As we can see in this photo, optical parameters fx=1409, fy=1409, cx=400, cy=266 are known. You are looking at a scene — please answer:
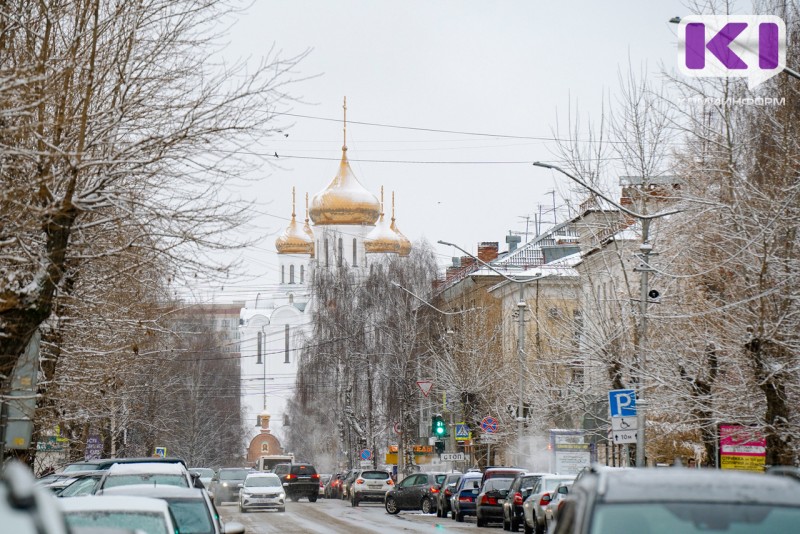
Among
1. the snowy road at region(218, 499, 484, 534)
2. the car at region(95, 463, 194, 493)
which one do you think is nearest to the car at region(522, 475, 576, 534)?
the snowy road at region(218, 499, 484, 534)

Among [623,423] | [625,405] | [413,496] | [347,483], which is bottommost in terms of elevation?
[347,483]

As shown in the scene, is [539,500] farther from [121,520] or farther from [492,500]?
[121,520]

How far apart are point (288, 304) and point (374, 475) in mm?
108093

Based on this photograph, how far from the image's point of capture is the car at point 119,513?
10688 millimetres

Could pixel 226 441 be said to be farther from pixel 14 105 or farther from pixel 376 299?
pixel 14 105

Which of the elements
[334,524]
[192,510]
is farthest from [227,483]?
[192,510]

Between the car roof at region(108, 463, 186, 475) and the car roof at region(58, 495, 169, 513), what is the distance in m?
7.80

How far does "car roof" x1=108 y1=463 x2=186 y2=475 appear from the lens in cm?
1906

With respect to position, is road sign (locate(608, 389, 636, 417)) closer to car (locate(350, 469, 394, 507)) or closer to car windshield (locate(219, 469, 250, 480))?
car (locate(350, 469, 394, 507))

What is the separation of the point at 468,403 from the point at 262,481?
1472 cm

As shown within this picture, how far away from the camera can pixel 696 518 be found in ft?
23.4

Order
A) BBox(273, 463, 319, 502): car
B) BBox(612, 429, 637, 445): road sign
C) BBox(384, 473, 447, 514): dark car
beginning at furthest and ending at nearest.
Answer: BBox(273, 463, 319, 502): car < BBox(384, 473, 447, 514): dark car < BBox(612, 429, 637, 445): road sign
